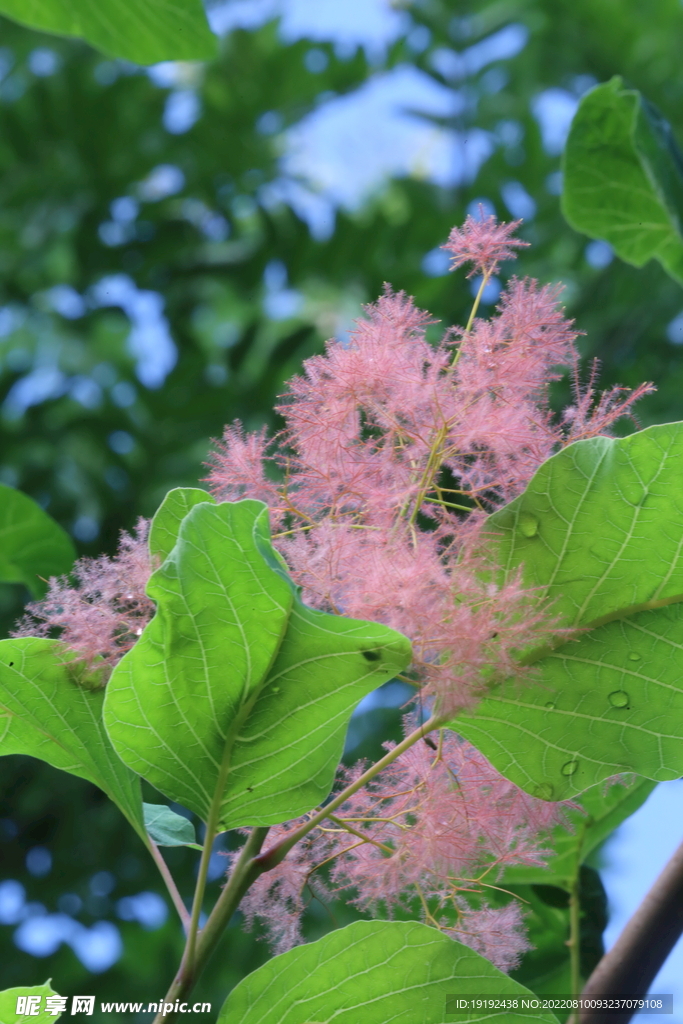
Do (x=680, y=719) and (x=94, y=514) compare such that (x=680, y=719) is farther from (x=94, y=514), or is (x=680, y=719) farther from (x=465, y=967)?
(x=94, y=514)

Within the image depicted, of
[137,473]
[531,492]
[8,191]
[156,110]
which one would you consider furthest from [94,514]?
[531,492]

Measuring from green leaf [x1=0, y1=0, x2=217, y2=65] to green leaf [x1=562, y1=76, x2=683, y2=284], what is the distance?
0.48m

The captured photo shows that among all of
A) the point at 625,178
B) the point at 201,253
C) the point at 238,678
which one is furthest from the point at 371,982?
the point at 201,253

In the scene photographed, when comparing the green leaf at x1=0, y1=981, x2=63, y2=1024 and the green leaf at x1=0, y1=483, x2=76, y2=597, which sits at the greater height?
the green leaf at x1=0, y1=981, x2=63, y2=1024

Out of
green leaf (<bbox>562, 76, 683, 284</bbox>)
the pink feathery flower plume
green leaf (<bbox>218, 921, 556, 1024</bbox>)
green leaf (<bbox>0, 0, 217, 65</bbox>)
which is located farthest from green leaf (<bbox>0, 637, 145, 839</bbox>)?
green leaf (<bbox>0, 0, 217, 65</bbox>)

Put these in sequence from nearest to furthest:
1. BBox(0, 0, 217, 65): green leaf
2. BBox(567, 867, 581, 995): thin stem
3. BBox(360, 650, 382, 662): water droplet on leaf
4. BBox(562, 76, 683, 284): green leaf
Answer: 1. BBox(360, 650, 382, 662): water droplet on leaf
2. BBox(567, 867, 581, 995): thin stem
3. BBox(562, 76, 683, 284): green leaf
4. BBox(0, 0, 217, 65): green leaf

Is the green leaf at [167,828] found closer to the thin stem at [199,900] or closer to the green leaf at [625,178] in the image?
the thin stem at [199,900]

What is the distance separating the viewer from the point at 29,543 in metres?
1.02

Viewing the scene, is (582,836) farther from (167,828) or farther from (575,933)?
(167,828)

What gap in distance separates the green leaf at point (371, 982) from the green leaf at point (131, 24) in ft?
3.40

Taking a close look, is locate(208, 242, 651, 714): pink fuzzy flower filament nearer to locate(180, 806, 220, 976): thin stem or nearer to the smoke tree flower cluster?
the smoke tree flower cluster

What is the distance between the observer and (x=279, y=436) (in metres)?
0.51

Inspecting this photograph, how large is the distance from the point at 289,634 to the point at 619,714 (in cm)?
18

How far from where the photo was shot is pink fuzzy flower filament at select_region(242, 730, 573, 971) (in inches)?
18.5
